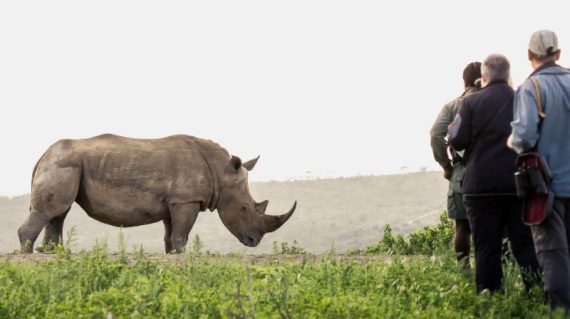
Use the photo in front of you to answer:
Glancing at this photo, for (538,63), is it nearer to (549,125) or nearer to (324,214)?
(549,125)

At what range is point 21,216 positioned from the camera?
58062 mm

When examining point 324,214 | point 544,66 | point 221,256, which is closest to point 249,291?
point 544,66

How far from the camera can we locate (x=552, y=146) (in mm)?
8703

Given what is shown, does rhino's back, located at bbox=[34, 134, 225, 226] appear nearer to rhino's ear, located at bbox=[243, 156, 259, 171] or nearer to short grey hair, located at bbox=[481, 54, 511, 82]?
rhino's ear, located at bbox=[243, 156, 259, 171]

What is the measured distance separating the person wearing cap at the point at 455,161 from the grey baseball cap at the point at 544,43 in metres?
1.76

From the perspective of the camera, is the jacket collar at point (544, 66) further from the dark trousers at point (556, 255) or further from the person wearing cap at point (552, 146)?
the dark trousers at point (556, 255)

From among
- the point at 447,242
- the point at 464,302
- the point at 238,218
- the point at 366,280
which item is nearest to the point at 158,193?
the point at 238,218

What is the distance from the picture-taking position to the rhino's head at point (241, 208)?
1752 cm

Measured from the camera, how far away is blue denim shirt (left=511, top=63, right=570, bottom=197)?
28.1ft

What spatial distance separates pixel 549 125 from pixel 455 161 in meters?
2.17

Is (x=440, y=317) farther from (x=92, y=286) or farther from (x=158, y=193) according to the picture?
(x=158, y=193)

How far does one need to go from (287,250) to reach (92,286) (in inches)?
286

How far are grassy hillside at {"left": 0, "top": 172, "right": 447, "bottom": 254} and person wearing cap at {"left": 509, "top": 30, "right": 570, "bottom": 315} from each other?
35150mm

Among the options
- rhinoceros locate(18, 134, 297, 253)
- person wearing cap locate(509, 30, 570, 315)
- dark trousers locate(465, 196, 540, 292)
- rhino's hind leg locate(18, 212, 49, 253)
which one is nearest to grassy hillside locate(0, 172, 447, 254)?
rhinoceros locate(18, 134, 297, 253)
